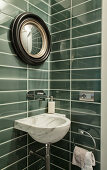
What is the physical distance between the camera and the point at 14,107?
1.13 m

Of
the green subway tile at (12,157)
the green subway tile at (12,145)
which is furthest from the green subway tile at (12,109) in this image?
the green subway tile at (12,157)

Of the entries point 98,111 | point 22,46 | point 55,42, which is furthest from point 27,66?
point 98,111

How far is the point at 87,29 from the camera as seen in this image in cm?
123

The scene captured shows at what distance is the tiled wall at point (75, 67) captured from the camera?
1176 millimetres

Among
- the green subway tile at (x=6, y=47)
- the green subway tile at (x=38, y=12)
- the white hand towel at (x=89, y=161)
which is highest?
the green subway tile at (x=38, y=12)

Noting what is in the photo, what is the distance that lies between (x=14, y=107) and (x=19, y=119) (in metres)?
0.12

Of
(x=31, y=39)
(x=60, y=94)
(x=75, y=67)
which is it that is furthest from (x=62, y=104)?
(x=31, y=39)

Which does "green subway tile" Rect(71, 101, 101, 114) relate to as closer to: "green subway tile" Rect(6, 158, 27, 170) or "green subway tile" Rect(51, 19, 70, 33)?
"green subway tile" Rect(6, 158, 27, 170)

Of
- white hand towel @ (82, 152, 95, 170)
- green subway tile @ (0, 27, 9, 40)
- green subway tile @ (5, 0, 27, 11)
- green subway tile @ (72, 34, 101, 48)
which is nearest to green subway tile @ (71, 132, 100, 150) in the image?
white hand towel @ (82, 152, 95, 170)

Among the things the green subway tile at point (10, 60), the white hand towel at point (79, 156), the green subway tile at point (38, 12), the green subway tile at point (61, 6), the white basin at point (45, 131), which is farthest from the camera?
the green subway tile at point (61, 6)

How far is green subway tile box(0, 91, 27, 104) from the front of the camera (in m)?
1.04

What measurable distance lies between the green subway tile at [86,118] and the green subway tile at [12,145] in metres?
0.53

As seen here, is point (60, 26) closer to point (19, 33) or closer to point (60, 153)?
point (19, 33)

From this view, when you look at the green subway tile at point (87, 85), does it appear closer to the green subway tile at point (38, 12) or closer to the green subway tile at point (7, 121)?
the green subway tile at point (7, 121)
